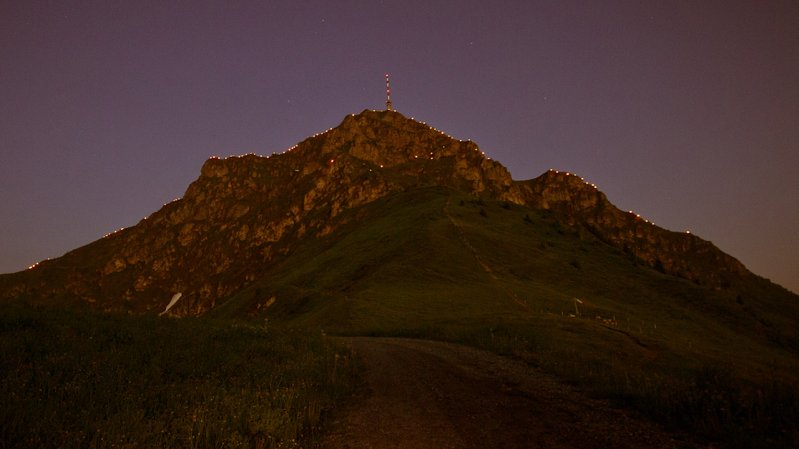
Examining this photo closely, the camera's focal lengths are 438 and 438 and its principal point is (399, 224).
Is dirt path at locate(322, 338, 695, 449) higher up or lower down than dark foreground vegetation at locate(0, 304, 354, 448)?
lower down

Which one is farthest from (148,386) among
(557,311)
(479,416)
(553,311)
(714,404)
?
(557,311)

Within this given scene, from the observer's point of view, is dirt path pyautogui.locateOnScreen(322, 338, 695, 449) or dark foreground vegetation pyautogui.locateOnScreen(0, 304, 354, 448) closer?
dark foreground vegetation pyautogui.locateOnScreen(0, 304, 354, 448)

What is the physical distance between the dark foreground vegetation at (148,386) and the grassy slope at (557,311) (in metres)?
8.77

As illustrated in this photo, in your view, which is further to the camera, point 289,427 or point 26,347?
point 26,347

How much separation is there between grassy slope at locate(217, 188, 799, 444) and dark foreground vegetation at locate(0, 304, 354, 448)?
8.77 metres

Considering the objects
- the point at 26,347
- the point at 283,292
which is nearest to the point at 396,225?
the point at 283,292

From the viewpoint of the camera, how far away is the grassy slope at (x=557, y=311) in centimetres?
1123

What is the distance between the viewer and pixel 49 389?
8836 millimetres

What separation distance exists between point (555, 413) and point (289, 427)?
6.44 metres

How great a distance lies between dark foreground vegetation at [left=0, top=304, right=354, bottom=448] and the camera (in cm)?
743

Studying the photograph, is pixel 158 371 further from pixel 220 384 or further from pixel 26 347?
pixel 26 347

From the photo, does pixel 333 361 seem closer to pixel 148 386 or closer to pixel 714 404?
pixel 148 386

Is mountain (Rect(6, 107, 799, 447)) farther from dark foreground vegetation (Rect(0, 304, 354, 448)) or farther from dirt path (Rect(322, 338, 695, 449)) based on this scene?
dark foreground vegetation (Rect(0, 304, 354, 448))

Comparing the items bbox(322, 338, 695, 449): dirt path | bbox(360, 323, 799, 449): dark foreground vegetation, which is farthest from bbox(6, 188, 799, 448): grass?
bbox(322, 338, 695, 449): dirt path
